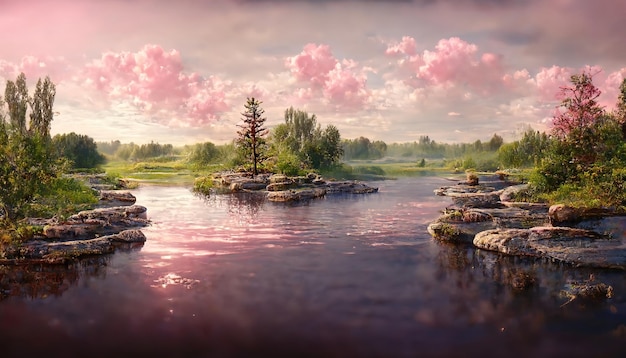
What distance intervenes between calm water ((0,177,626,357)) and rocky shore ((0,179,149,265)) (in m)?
0.96

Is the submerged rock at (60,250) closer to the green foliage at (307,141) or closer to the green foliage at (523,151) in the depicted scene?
the green foliage at (307,141)

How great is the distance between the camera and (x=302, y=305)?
1325 centimetres

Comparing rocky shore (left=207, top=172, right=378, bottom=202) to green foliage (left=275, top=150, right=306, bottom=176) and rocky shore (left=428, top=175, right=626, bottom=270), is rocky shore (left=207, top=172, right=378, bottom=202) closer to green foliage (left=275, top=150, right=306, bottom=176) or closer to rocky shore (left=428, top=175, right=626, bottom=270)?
green foliage (left=275, top=150, right=306, bottom=176)

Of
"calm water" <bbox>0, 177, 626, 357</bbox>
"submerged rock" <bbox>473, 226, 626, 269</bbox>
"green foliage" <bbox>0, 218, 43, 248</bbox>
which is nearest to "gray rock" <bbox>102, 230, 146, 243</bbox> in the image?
"calm water" <bbox>0, 177, 626, 357</bbox>

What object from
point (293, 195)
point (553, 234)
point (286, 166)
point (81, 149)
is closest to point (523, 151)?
point (286, 166)

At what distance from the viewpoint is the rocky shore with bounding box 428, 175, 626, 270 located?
58.6ft

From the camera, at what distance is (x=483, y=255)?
19547 millimetres

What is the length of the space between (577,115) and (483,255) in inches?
733

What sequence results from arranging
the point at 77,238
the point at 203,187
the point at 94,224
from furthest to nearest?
the point at 203,187 → the point at 94,224 → the point at 77,238

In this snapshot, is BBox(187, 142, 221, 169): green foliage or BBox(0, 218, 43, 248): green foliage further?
BBox(187, 142, 221, 169): green foliage

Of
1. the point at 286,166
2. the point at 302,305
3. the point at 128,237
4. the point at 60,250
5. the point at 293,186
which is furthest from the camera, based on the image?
the point at 286,166

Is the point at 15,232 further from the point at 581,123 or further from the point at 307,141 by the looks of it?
the point at 307,141

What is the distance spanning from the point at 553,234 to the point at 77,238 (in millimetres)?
23492

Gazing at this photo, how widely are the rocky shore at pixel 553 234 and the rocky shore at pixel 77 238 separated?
57.2 feet
